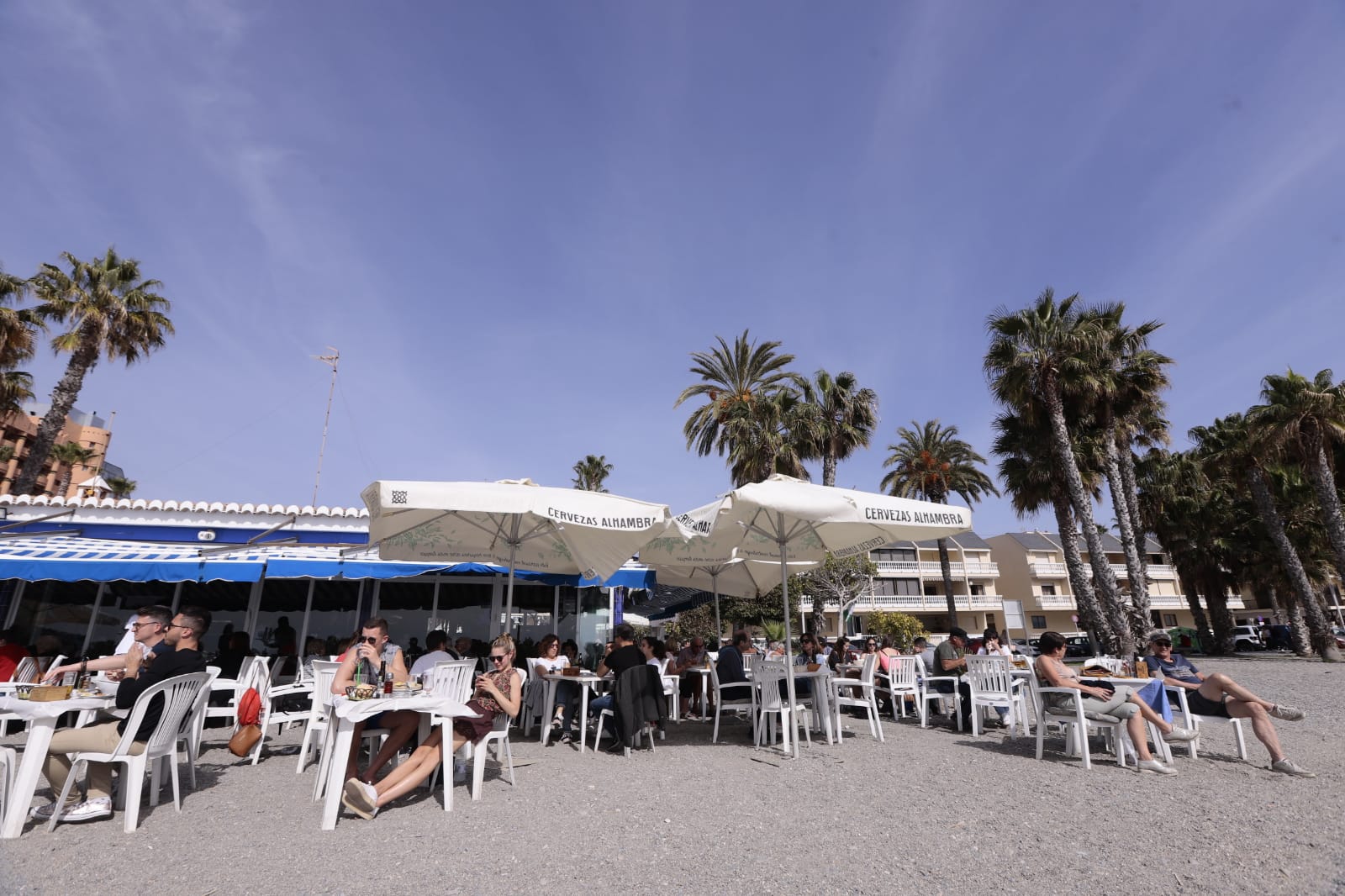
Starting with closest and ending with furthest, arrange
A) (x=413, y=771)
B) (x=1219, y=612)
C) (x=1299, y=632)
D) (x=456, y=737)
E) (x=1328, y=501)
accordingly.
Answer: (x=413, y=771)
(x=456, y=737)
(x=1328, y=501)
(x=1299, y=632)
(x=1219, y=612)

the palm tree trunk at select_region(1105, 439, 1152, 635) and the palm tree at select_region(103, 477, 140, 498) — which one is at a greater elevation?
the palm tree at select_region(103, 477, 140, 498)

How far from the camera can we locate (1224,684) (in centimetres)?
616

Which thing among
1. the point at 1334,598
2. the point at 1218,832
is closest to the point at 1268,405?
the point at 1218,832

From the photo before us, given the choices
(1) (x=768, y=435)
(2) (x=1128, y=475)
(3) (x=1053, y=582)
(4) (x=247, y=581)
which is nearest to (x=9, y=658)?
(4) (x=247, y=581)

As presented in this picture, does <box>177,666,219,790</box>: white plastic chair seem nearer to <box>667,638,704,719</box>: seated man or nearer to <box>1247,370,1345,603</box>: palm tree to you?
<box>667,638,704,719</box>: seated man

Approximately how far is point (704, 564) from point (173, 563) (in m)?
7.26

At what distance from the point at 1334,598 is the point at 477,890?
7171 centimetres

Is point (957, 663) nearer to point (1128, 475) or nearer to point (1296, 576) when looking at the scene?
point (1128, 475)

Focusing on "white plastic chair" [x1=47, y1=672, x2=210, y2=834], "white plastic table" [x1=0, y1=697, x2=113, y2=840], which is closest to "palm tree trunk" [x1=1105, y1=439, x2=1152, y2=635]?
"white plastic chair" [x1=47, y1=672, x2=210, y2=834]

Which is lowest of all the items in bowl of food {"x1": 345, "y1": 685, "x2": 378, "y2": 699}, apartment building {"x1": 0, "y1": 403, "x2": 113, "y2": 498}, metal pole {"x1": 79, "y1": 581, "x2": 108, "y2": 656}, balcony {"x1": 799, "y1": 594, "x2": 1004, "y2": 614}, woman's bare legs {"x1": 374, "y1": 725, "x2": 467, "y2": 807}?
woman's bare legs {"x1": 374, "y1": 725, "x2": 467, "y2": 807}

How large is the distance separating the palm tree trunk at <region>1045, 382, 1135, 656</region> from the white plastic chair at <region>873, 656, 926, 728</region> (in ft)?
46.5

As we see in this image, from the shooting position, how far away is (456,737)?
4.98 metres

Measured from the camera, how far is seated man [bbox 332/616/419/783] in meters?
4.58

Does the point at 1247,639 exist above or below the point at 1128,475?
below
